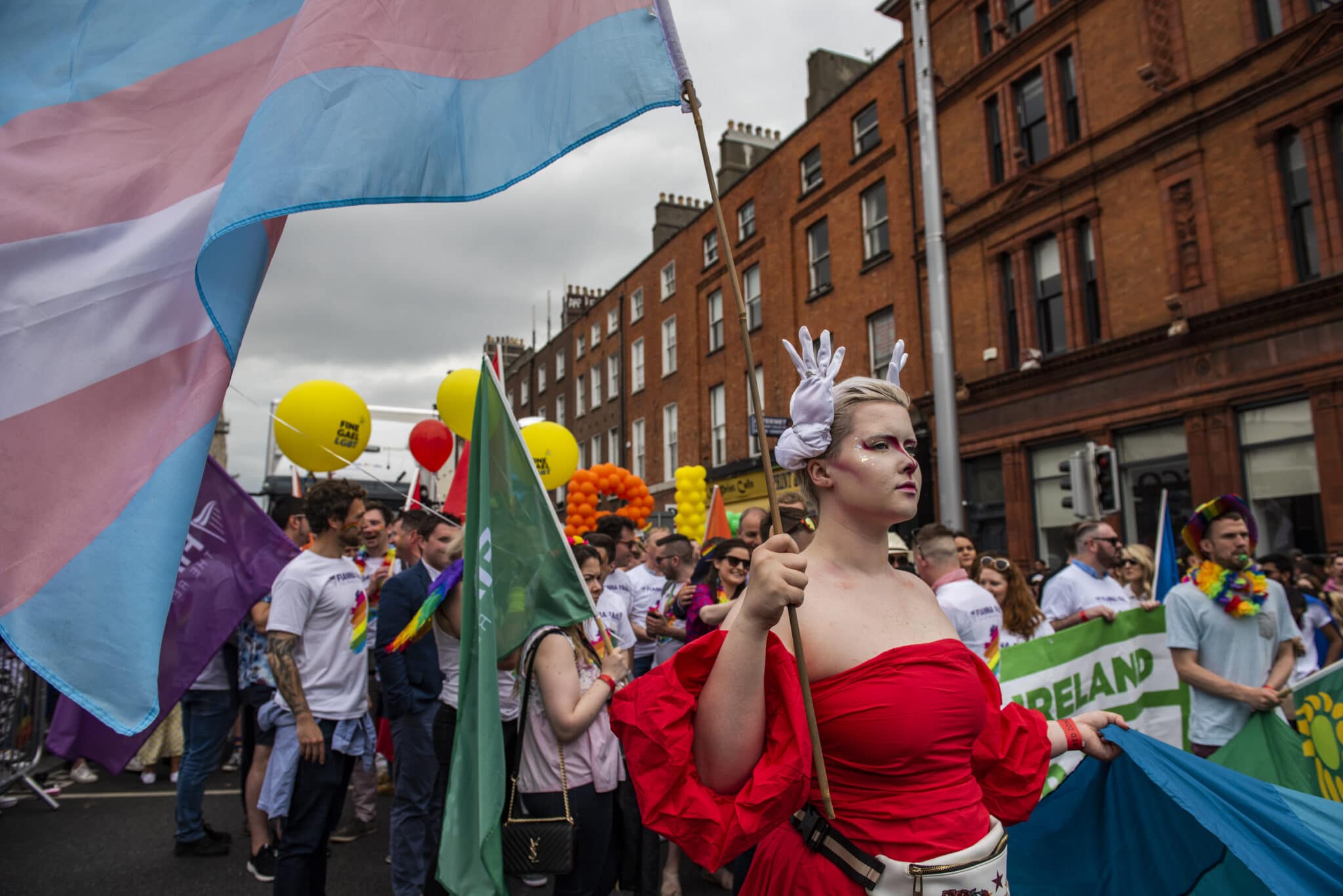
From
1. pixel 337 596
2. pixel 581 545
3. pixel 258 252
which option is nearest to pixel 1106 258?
pixel 581 545

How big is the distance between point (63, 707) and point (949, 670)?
5.64 metres

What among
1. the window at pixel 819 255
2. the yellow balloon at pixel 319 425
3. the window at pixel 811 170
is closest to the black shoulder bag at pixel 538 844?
the yellow balloon at pixel 319 425

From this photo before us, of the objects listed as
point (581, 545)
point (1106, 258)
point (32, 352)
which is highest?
point (1106, 258)

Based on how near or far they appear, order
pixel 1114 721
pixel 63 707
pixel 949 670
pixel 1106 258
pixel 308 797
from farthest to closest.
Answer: pixel 1106 258 → pixel 63 707 → pixel 308 797 → pixel 1114 721 → pixel 949 670

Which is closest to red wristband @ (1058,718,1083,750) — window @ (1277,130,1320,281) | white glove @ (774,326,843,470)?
white glove @ (774,326,843,470)

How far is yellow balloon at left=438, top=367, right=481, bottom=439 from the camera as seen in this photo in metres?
8.23

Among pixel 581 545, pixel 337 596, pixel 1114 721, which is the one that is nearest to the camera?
pixel 1114 721

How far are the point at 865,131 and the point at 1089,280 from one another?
6871mm

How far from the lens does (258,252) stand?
2.18 metres

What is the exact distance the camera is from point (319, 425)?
8.34m

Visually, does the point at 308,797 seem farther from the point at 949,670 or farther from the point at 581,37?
the point at 581,37

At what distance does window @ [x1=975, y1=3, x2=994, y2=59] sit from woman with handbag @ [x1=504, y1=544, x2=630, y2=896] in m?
16.3

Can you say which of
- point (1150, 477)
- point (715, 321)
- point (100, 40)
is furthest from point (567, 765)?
point (715, 321)

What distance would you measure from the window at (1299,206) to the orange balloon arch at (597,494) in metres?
9.61
